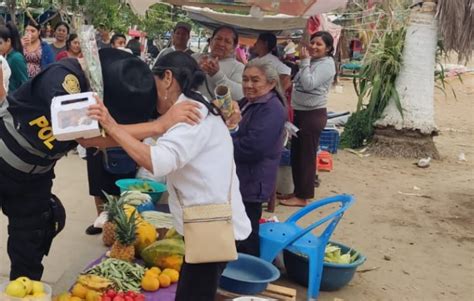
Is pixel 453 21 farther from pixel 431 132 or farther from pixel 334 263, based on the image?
pixel 334 263

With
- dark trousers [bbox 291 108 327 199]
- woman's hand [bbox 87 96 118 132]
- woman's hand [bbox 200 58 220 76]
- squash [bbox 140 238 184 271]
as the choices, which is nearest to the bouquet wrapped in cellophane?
woman's hand [bbox 87 96 118 132]

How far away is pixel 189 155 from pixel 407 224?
4.30 m

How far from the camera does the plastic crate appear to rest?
30.4ft

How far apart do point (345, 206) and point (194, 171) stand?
1.67 metres

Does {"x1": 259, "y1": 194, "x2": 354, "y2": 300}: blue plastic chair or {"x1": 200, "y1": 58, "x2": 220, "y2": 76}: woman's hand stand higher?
{"x1": 200, "y1": 58, "x2": 220, "y2": 76}: woman's hand

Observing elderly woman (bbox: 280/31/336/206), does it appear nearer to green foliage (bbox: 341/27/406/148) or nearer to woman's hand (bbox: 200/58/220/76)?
woman's hand (bbox: 200/58/220/76)

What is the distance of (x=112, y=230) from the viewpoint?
4070 mm

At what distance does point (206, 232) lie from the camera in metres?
2.49

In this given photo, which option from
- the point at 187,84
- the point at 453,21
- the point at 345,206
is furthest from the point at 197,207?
the point at 453,21

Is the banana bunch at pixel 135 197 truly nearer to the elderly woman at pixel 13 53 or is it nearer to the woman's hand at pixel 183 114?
the elderly woman at pixel 13 53

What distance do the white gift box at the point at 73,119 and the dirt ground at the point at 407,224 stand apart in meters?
2.48

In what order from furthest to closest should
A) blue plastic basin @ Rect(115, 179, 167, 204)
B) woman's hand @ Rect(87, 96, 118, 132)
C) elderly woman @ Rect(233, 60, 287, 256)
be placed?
blue plastic basin @ Rect(115, 179, 167, 204), elderly woman @ Rect(233, 60, 287, 256), woman's hand @ Rect(87, 96, 118, 132)

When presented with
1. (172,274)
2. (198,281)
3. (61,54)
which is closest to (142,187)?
(172,274)

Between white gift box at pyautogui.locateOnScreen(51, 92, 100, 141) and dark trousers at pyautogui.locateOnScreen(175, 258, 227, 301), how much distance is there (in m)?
0.79
